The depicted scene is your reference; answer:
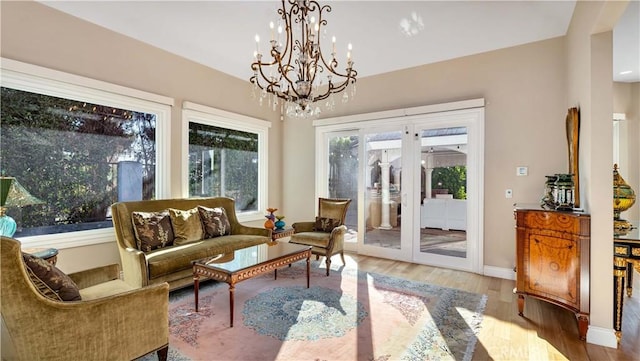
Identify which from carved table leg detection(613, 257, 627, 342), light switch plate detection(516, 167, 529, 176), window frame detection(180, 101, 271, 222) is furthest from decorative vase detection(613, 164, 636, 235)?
window frame detection(180, 101, 271, 222)

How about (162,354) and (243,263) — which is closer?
(162,354)

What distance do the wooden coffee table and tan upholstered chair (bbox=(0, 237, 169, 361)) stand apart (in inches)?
27.0

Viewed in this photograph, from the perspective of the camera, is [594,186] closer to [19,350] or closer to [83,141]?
[19,350]

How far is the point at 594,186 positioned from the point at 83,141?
4983 mm

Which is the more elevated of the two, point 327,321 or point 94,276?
point 94,276

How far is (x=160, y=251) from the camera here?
324cm

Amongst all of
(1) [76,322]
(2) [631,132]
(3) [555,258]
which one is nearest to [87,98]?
(1) [76,322]

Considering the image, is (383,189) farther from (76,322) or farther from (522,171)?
(76,322)

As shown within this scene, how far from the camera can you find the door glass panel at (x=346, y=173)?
17.1ft

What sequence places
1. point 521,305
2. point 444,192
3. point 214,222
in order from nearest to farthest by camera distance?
point 521,305, point 214,222, point 444,192

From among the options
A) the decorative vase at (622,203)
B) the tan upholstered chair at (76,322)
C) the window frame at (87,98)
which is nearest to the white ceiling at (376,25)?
the window frame at (87,98)

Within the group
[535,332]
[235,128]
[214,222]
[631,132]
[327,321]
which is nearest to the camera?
[535,332]

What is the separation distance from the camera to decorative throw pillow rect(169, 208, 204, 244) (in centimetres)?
360

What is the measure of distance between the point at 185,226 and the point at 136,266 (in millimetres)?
813
